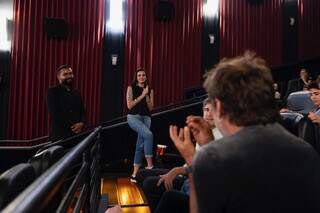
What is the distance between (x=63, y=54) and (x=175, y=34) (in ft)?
7.41

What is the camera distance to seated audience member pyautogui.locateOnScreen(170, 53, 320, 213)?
2.73 ft

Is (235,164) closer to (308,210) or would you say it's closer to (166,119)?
(308,210)

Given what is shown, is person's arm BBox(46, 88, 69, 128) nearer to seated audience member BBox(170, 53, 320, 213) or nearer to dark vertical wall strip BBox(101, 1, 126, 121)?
seated audience member BBox(170, 53, 320, 213)

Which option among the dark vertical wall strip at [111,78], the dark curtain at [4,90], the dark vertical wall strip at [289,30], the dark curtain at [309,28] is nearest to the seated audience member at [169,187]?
the dark vertical wall strip at [111,78]

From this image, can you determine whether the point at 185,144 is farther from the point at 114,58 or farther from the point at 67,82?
the point at 114,58

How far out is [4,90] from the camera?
555cm

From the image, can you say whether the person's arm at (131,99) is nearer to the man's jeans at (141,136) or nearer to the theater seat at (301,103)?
the man's jeans at (141,136)

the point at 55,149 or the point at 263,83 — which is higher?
the point at 263,83

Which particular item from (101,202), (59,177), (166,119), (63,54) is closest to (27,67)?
(63,54)

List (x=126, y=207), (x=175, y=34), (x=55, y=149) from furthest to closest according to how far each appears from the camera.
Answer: (x=175, y=34) → (x=126, y=207) → (x=55, y=149)

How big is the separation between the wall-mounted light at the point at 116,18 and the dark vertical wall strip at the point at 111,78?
0.23ft

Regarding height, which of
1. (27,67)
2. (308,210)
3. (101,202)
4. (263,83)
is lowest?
(101,202)

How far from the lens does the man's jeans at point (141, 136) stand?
12.8 ft

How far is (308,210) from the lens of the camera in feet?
2.90
